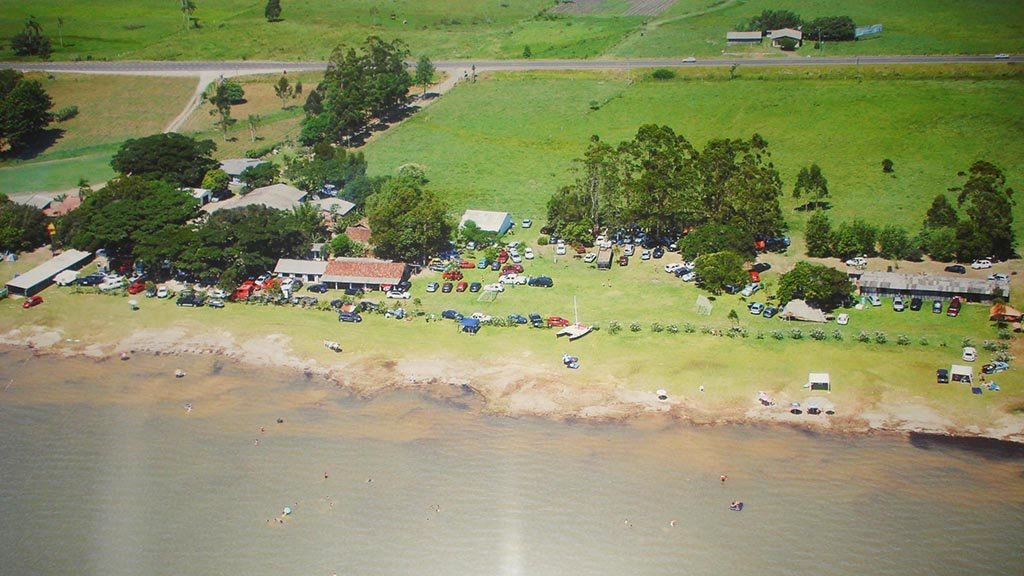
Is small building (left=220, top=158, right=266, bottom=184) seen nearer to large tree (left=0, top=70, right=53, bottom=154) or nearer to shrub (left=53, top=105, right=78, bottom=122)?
large tree (left=0, top=70, right=53, bottom=154)

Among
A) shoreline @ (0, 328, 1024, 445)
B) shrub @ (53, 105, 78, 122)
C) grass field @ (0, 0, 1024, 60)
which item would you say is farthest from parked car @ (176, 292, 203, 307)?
grass field @ (0, 0, 1024, 60)

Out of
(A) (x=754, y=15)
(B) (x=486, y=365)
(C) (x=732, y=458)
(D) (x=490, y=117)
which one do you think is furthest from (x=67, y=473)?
(A) (x=754, y=15)

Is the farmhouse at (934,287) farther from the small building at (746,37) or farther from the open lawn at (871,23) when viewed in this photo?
the small building at (746,37)

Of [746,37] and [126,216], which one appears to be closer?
[126,216]

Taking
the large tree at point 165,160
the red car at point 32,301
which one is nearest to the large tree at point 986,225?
the large tree at point 165,160

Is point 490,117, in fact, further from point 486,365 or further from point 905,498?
point 905,498

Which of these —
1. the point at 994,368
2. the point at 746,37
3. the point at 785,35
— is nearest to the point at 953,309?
the point at 994,368

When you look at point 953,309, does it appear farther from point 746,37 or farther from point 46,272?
point 746,37

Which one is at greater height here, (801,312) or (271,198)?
(271,198)
